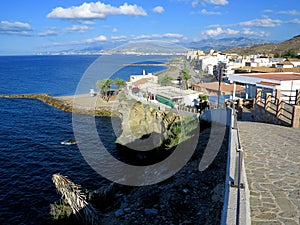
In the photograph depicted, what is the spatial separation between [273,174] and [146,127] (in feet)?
54.4

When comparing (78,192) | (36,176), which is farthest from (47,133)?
(78,192)

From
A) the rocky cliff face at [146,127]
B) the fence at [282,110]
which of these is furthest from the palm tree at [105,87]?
the fence at [282,110]

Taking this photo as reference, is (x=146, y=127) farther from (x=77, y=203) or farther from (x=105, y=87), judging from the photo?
(x=105, y=87)

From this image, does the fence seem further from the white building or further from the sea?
the sea

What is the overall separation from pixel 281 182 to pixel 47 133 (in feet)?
79.2

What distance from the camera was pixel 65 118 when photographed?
3325cm

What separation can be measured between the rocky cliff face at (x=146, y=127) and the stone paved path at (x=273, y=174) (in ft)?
27.8

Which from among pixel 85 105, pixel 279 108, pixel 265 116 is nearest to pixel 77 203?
pixel 279 108

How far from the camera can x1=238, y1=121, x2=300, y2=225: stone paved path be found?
15.4 ft

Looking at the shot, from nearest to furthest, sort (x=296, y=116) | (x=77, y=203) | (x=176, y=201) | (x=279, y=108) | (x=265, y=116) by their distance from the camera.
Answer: (x=176, y=201)
(x=77, y=203)
(x=296, y=116)
(x=279, y=108)
(x=265, y=116)

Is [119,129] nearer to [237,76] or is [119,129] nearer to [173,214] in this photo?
[237,76]

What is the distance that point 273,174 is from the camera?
6398 millimetres

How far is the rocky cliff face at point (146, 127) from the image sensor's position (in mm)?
19828

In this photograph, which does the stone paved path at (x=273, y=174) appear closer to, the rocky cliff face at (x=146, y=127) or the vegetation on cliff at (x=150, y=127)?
the vegetation on cliff at (x=150, y=127)
